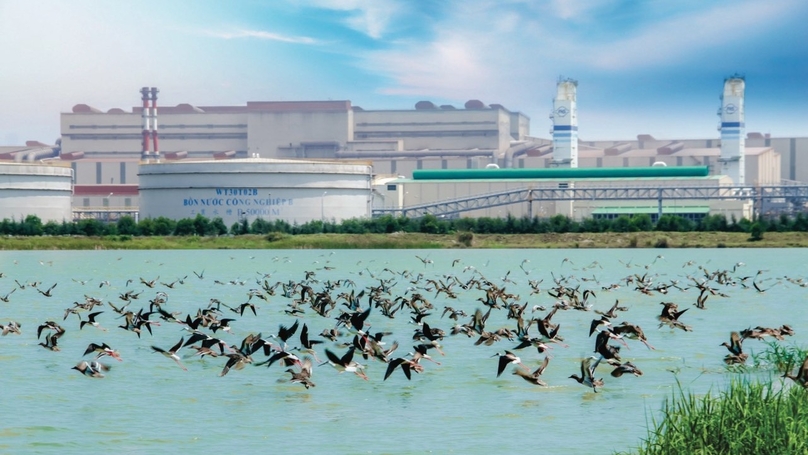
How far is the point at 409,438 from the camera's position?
1986 centimetres

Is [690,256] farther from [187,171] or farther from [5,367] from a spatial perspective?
[5,367]

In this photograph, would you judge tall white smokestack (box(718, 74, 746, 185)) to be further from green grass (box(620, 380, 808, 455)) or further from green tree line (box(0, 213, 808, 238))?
green grass (box(620, 380, 808, 455))

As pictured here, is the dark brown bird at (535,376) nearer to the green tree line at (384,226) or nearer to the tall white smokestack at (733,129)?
the green tree line at (384,226)

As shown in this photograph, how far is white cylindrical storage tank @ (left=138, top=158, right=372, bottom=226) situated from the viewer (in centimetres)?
12319

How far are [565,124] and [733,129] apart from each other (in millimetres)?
24724

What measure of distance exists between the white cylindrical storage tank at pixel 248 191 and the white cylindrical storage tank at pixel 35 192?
15.1 metres

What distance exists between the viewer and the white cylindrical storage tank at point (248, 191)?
123 meters

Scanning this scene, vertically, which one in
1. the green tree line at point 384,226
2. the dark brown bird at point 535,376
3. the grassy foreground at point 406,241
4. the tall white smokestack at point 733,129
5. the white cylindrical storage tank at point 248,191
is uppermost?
the tall white smokestack at point 733,129

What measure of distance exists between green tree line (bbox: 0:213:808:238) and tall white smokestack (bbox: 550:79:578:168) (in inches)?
2474

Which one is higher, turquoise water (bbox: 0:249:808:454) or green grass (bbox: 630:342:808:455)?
green grass (bbox: 630:342:808:455)

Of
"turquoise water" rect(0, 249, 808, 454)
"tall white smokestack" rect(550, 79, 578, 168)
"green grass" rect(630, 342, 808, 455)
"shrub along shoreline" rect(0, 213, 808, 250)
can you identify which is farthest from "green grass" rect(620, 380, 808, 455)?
"tall white smokestack" rect(550, 79, 578, 168)

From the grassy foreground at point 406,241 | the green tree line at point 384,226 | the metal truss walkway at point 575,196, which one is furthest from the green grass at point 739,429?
the metal truss walkway at point 575,196

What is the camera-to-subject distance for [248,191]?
12331 centimetres

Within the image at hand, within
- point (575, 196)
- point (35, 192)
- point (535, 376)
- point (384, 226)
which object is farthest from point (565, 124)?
point (535, 376)
